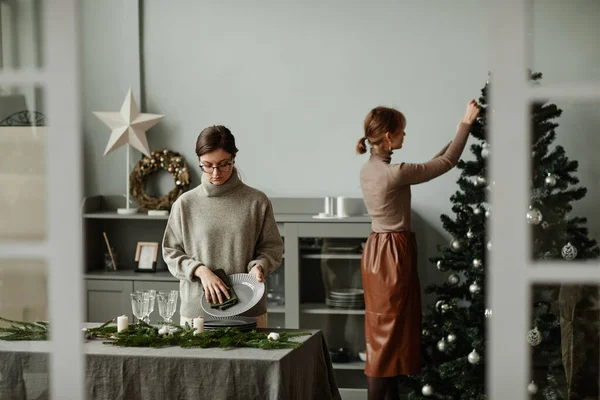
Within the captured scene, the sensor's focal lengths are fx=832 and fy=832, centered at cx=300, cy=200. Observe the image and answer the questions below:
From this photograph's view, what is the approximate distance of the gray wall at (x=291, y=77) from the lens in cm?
504

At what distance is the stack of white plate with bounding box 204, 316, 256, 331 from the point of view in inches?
122

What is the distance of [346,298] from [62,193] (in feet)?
11.5

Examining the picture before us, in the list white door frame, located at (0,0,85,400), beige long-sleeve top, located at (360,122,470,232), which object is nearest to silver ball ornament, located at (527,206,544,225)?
white door frame, located at (0,0,85,400)

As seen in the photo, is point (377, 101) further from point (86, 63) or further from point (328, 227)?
point (86, 63)

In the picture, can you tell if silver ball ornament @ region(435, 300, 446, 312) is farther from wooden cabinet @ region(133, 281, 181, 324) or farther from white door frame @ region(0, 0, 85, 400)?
white door frame @ region(0, 0, 85, 400)

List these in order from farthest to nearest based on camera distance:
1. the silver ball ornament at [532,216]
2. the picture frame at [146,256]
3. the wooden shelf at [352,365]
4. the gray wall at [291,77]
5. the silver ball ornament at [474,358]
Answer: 1. the picture frame at [146,256]
2. the gray wall at [291,77]
3. the wooden shelf at [352,365]
4. the silver ball ornament at [474,358]
5. the silver ball ornament at [532,216]

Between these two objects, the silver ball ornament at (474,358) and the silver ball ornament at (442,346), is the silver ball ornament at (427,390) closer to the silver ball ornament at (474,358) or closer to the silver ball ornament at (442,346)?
the silver ball ornament at (442,346)

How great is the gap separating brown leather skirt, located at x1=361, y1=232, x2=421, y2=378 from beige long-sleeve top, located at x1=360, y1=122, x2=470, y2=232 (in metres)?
0.07

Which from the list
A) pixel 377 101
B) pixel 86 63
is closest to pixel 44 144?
pixel 377 101

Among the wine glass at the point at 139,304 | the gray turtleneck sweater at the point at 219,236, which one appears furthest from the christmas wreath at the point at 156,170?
the wine glass at the point at 139,304

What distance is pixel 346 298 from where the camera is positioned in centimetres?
491

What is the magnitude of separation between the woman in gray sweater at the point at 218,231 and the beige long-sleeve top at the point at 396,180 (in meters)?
0.91

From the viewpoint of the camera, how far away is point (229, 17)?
5.32 metres

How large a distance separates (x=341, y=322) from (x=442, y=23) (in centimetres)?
189
